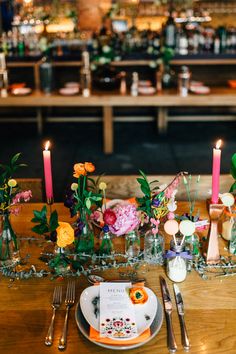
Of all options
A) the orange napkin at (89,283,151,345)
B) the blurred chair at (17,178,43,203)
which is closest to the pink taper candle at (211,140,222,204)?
the orange napkin at (89,283,151,345)

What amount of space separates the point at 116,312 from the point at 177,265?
0.26m

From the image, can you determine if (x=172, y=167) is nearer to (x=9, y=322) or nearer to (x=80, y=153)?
(x=80, y=153)

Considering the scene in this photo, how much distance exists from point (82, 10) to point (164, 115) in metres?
2.50

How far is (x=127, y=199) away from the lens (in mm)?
2086

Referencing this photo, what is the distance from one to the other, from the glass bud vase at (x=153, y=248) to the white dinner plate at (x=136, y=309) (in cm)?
18

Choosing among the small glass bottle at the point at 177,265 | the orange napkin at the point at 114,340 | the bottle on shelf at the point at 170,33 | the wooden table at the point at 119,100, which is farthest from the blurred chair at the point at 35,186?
the bottle on shelf at the point at 170,33

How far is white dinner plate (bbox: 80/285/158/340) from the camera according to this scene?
1253 millimetres

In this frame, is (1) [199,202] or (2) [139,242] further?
(1) [199,202]

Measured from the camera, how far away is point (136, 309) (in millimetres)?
1313

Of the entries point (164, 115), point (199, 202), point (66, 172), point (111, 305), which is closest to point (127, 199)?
point (199, 202)

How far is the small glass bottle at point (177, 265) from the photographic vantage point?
4.73 feet

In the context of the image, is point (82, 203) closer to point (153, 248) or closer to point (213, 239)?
point (153, 248)

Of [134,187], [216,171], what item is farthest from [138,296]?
[134,187]

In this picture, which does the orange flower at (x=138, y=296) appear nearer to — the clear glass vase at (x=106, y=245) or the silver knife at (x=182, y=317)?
the silver knife at (x=182, y=317)
